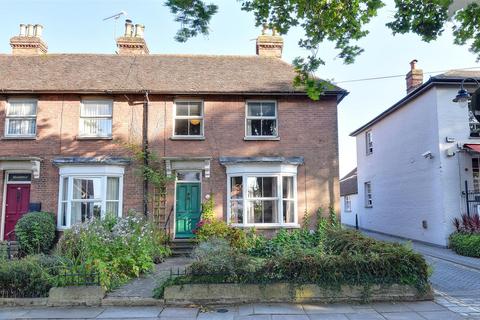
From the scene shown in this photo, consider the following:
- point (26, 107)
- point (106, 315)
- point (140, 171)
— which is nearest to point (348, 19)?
point (106, 315)

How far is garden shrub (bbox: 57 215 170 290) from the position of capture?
8039 mm

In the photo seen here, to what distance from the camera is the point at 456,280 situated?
954 cm

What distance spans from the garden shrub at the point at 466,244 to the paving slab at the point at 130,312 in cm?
1097

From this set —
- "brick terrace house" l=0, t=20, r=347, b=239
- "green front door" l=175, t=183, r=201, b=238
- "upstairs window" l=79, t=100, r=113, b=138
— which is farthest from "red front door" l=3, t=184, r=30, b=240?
"green front door" l=175, t=183, r=201, b=238

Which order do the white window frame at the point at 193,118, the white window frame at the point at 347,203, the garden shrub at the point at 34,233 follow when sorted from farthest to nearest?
the white window frame at the point at 347,203 → the white window frame at the point at 193,118 → the garden shrub at the point at 34,233

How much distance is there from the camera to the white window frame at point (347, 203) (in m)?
27.8

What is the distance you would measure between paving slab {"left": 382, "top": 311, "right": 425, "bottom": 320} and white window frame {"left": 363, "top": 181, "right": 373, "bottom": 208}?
1656 centimetres

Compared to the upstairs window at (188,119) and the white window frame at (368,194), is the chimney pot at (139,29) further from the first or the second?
the white window frame at (368,194)

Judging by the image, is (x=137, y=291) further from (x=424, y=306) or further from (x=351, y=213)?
(x=351, y=213)

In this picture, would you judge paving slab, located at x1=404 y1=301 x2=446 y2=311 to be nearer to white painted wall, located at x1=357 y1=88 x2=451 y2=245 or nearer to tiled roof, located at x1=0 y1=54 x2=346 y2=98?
white painted wall, located at x1=357 y1=88 x2=451 y2=245

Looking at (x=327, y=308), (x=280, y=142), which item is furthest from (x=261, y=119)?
(x=327, y=308)

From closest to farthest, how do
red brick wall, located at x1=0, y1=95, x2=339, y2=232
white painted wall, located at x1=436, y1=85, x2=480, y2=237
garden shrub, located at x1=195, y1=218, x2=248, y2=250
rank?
garden shrub, located at x1=195, y1=218, x2=248, y2=250 → red brick wall, located at x1=0, y1=95, x2=339, y2=232 → white painted wall, located at x1=436, y1=85, x2=480, y2=237

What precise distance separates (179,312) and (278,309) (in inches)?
73.0

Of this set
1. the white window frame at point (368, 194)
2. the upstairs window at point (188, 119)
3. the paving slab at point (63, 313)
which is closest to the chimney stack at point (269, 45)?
the upstairs window at point (188, 119)
